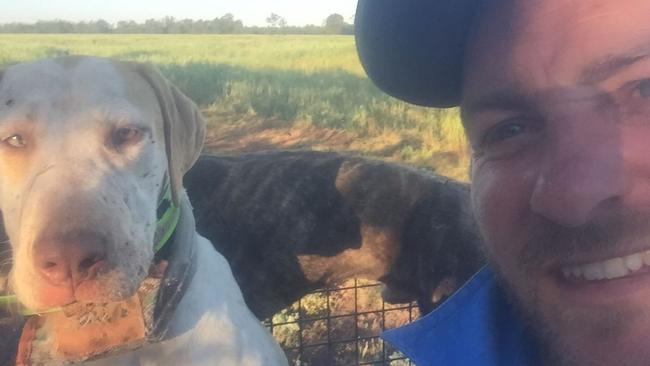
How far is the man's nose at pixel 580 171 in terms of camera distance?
4.38 ft

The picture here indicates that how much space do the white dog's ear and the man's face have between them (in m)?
1.01

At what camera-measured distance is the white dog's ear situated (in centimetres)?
233

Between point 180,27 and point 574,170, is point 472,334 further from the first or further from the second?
point 180,27

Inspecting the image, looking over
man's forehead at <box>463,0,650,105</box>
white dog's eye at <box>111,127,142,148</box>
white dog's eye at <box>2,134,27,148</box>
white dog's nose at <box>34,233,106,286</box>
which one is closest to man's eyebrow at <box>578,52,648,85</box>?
man's forehead at <box>463,0,650,105</box>

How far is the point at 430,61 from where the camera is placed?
189 cm

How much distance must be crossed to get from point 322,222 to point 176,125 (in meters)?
1.14

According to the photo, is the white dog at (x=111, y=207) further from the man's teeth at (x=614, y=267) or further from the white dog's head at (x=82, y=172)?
the man's teeth at (x=614, y=267)

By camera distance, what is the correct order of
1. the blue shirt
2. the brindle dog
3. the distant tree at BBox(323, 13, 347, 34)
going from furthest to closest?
1. the brindle dog
2. the distant tree at BBox(323, 13, 347, 34)
3. the blue shirt

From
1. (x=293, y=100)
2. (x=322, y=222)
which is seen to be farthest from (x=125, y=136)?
(x=293, y=100)

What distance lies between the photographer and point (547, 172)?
144 centimetres

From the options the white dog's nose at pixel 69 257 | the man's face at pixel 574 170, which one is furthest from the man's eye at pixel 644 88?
the white dog's nose at pixel 69 257

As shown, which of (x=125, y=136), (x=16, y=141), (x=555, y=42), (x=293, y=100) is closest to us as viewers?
(x=555, y=42)

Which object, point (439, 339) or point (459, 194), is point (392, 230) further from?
point (439, 339)

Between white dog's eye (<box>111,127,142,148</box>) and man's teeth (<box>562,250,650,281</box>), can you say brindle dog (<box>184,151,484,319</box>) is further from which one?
man's teeth (<box>562,250,650,281</box>)
